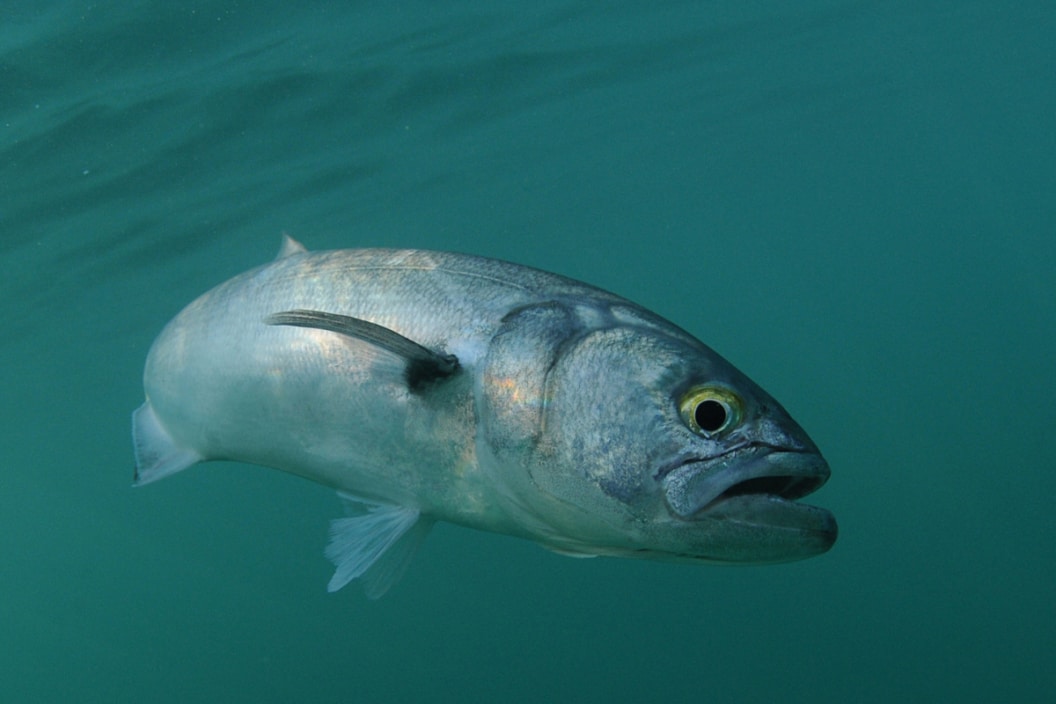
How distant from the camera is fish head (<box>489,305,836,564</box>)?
237 centimetres

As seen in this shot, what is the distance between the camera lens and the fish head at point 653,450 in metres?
2.37

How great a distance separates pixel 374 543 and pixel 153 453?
1.91 m

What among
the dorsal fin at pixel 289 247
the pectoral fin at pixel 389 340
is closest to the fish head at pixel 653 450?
the pectoral fin at pixel 389 340

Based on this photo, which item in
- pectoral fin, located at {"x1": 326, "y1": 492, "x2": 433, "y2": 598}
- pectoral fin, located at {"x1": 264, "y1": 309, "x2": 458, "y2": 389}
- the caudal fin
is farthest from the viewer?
the caudal fin

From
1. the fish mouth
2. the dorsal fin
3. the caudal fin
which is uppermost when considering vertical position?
the dorsal fin

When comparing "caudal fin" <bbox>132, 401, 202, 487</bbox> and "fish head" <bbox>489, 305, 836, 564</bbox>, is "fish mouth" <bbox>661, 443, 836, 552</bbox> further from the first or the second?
"caudal fin" <bbox>132, 401, 202, 487</bbox>

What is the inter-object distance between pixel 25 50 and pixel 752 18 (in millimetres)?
14478

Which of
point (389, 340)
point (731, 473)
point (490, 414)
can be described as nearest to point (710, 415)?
point (731, 473)

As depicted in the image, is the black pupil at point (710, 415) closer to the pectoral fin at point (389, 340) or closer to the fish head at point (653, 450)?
the fish head at point (653, 450)

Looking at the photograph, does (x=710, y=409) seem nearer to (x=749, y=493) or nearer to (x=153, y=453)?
(x=749, y=493)

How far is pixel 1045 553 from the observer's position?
811 inches

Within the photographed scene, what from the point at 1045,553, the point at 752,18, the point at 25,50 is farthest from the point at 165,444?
the point at 1045,553

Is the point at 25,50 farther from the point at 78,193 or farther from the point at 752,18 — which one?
the point at 752,18

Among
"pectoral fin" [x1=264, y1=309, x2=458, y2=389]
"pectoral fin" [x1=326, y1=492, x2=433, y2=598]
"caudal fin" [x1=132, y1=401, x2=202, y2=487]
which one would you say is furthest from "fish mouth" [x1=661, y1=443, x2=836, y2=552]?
"caudal fin" [x1=132, y1=401, x2=202, y2=487]
